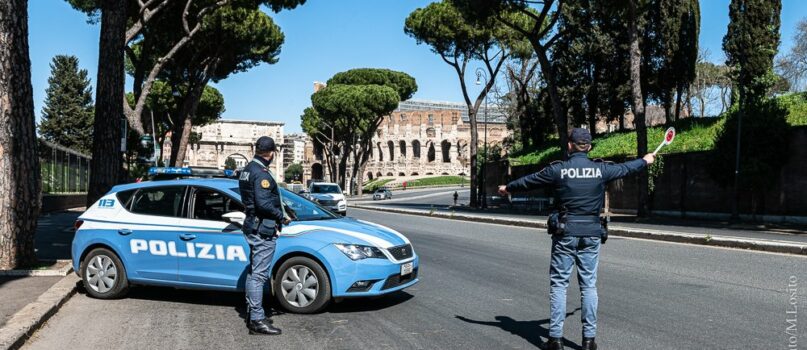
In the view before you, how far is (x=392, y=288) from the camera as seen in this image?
6559 millimetres

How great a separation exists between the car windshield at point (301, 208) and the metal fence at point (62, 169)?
19.1 meters

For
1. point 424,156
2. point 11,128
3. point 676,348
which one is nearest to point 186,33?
point 11,128

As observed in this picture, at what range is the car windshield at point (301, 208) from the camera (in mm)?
6934

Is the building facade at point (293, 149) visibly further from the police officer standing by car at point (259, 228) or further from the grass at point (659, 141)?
the police officer standing by car at point (259, 228)

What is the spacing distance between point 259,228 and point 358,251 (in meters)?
1.07

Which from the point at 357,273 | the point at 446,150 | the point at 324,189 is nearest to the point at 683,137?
the point at 324,189

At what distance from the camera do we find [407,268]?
6746 mm

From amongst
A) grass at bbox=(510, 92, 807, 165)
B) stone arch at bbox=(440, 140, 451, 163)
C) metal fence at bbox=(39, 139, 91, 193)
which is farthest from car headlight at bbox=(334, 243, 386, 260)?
stone arch at bbox=(440, 140, 451, 163)

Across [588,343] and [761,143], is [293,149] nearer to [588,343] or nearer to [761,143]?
[761,143]

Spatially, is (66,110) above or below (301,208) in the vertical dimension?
above

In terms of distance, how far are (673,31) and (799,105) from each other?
10093 millimetres

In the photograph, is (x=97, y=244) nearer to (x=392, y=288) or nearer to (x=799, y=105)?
(x=392, y=288)

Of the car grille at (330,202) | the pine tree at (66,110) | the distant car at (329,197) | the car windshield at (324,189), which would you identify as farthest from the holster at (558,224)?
the pine tree at (66,110)

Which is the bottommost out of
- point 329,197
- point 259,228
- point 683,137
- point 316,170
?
point 329,197
